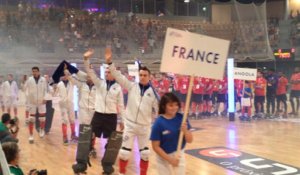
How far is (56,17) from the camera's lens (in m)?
19.4

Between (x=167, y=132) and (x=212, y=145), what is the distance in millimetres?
4832

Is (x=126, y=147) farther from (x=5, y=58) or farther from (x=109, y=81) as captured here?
(x=5, y=58)

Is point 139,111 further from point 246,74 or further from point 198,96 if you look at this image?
point 198,96

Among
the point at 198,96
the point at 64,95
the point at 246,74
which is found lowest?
the point at 198,96

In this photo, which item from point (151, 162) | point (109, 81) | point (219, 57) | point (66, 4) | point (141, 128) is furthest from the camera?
point (66, 4)

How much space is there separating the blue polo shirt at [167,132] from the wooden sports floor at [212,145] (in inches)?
98.2

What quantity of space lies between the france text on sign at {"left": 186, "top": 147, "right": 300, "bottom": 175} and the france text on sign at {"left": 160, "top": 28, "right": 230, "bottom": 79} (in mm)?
2970

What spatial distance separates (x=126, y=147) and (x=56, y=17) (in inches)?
605

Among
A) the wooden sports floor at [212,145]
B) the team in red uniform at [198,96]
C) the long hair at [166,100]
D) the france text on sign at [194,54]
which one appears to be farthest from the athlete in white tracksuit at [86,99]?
the team in red uniform at [198,96]

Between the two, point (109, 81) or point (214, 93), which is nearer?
point (109, 81)

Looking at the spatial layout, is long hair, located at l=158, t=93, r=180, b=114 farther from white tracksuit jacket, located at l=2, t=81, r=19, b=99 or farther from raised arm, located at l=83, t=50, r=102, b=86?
white tracksuit jacket, located at l=2, t=81, r=19, b=99

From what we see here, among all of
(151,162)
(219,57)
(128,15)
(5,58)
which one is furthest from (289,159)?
(128,15)

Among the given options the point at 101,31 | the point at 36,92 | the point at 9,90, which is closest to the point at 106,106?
the point at 36,92

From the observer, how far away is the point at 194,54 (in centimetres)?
354
